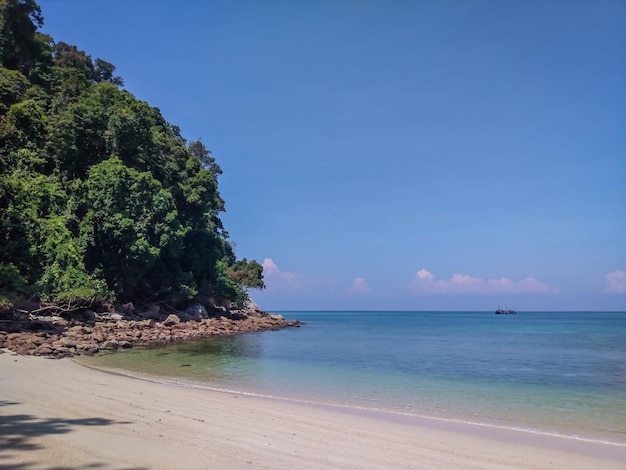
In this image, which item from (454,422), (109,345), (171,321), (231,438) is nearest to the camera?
(231,438)

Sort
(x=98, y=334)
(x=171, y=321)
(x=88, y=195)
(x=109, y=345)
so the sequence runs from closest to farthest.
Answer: (x=109, y=345)
(x=98, y=334)
(x=88, y=195)
(x=171, y=321)

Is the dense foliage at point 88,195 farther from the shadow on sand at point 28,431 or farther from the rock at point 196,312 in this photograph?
the shadow on sand at point 28,431

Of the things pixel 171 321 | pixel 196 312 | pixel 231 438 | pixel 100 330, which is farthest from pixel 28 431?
pixel 196 312

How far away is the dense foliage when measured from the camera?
20062mm

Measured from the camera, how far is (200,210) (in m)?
41.3

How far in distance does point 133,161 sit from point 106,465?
109 ft

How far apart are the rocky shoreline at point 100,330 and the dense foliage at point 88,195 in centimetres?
141

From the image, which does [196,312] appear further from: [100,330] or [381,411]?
[381,411]

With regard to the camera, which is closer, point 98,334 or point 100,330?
point 98,334

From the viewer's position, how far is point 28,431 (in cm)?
565

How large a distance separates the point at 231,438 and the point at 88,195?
91.4ft

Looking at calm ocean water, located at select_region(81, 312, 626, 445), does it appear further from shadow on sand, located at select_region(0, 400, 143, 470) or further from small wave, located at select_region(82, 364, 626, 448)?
shadow on sand, located at select_region(0, 400, 143, 470)

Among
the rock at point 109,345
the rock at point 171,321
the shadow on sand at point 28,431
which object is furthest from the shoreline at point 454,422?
the rock at point 171,321

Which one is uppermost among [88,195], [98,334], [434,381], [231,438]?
[88,195]
